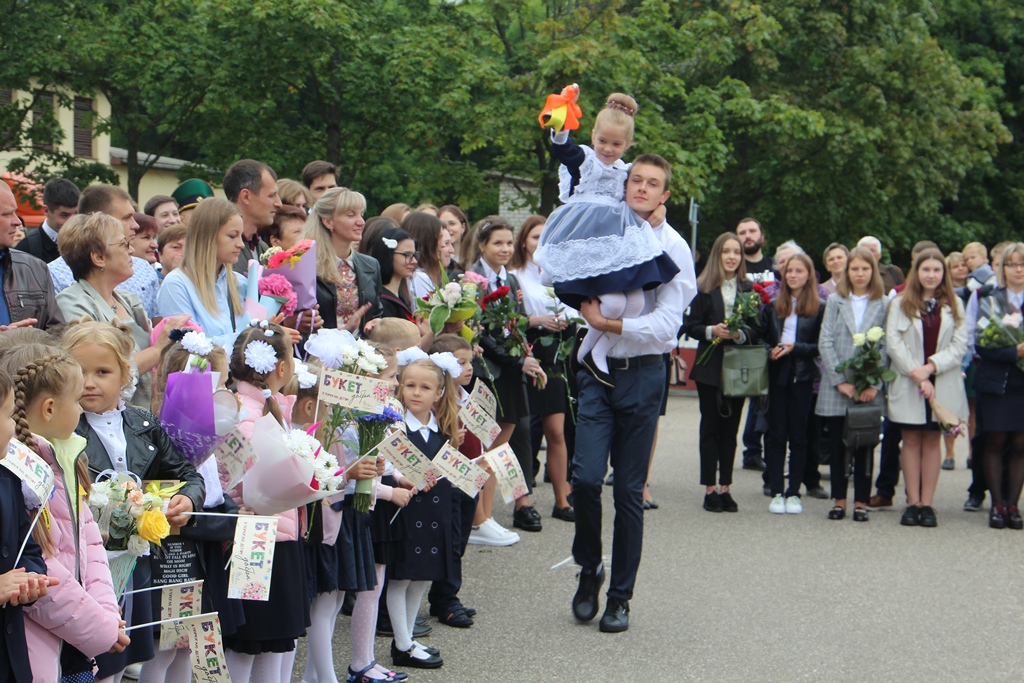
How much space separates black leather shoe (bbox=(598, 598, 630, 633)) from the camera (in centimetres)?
618

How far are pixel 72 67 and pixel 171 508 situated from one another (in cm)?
1762

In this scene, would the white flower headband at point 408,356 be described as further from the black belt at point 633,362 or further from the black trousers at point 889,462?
the black trousers at point 889,462

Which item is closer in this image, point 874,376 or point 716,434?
point 874,376

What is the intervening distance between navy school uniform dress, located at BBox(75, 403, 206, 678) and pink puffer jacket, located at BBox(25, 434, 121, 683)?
14.5 inches

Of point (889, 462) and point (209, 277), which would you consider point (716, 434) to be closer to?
point (889, 462)

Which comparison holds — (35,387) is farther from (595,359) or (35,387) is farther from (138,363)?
(595,359)

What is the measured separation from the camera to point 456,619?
6.24 meters

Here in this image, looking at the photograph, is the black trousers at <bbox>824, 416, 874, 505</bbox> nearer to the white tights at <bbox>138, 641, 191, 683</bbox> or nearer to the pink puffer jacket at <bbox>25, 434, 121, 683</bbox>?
the white tights at <bbox>138, 641, 191, 683</bbox>

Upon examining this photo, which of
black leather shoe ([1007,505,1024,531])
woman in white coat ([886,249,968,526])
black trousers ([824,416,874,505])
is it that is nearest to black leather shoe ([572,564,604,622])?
black trousers ([824,416,874,505])

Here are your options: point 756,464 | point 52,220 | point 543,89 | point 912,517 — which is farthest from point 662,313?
point 543,89

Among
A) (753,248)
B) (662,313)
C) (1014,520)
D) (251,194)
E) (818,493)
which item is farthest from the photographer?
(753,248)

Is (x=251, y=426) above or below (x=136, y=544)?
above

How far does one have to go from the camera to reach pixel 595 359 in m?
6.33

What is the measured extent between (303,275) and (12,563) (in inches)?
130
